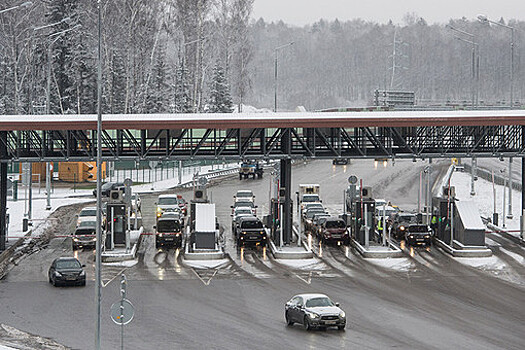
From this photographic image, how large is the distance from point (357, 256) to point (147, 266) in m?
10.1

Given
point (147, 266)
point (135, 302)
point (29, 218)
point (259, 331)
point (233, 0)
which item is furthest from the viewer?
point (233, 0)

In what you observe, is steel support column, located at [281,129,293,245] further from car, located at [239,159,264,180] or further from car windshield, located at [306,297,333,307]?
car, located at [239,159,264,180]

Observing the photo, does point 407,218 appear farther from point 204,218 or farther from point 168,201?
point 168,201

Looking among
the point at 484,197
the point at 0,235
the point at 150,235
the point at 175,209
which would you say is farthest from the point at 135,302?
the point at 484,197

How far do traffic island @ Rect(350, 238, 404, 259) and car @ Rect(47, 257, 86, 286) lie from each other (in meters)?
13.9

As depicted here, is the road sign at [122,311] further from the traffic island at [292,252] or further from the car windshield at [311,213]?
the car windshield at [311,213]

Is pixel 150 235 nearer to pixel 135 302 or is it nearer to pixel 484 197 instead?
pixel 135 302

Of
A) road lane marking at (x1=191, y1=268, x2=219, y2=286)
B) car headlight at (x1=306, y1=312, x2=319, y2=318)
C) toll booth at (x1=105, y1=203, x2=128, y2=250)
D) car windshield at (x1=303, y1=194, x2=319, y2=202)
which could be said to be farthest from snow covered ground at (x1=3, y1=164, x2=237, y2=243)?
car headlight at (x1=306, y1=312, x2=319, y2=318)

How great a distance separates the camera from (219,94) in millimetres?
97500

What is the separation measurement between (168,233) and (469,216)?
49.9ft

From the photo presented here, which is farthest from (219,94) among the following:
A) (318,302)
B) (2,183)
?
(318,302)

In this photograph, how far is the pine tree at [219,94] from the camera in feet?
318

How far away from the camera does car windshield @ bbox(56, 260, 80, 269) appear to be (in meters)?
34.1

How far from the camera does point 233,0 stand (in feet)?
317
